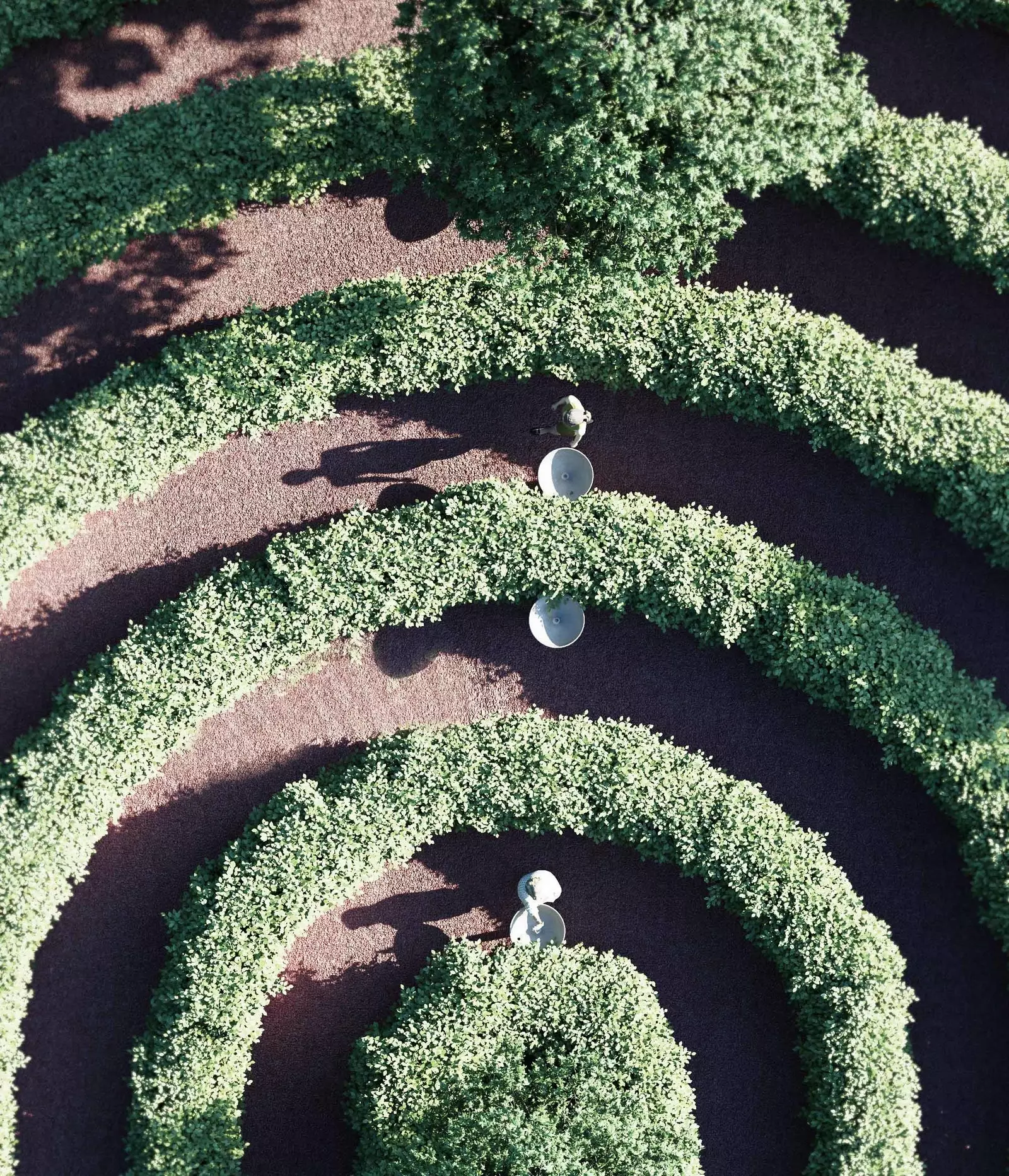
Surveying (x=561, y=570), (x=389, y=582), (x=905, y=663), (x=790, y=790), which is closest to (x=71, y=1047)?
(x=389, y=582)

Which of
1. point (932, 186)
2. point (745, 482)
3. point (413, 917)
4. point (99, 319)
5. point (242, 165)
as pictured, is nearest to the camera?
point (242, 165)

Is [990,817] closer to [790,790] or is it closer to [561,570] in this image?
[790,790]

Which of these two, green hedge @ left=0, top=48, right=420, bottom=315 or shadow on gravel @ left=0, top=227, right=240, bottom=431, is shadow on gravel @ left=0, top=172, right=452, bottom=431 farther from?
green hedge @ left=0, top=48, right=420, bottom=315

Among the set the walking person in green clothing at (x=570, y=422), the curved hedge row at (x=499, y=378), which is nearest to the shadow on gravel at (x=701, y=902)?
the walking person in green clothing at (x=570, y=422)

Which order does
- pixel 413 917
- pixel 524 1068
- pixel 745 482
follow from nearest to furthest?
pixel 524 1068 < pixel 413 917 < pixel 745 482

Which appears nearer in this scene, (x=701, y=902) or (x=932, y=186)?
(x=932, y=186)

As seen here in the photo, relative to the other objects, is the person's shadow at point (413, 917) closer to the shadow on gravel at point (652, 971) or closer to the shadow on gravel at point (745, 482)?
the shadow on gravel at point (652, 971)

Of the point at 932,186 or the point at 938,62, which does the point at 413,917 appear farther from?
the point at 938,62

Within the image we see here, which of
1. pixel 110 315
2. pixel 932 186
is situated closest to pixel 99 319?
pixel 110 315
